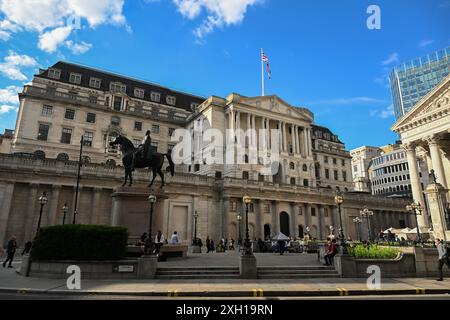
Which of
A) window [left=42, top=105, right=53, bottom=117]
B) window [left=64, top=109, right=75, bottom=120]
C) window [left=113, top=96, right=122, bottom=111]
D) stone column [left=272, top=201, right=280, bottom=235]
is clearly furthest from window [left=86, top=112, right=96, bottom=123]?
stone column [left=272, top=201, right=280, bottom=235]

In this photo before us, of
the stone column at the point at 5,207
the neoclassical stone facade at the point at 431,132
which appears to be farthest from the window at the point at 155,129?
the neoclassical stone facade at the point at 431,132

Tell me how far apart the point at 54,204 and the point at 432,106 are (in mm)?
52663

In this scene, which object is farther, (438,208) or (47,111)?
(47,111)

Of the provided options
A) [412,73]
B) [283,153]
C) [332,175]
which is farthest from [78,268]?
[412,73]

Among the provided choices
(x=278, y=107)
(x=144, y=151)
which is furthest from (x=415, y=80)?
(x=144, y=151)

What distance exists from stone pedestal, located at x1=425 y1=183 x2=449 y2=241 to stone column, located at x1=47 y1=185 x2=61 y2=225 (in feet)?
144

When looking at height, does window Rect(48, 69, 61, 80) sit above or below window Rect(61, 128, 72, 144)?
above

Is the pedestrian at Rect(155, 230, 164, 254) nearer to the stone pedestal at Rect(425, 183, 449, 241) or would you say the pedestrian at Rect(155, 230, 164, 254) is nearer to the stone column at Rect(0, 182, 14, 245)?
the stone column at Rect(0, 182, 14, 245)

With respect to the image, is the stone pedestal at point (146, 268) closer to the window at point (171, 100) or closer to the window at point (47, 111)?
the window at point (47, 111)

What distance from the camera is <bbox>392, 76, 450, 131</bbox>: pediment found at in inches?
1545

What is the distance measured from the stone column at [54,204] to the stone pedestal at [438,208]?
144ft

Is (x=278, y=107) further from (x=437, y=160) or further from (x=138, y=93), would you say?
(x=437, y=160)

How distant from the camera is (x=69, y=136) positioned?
5197 centimetres

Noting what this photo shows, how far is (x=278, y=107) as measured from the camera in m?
63.5
